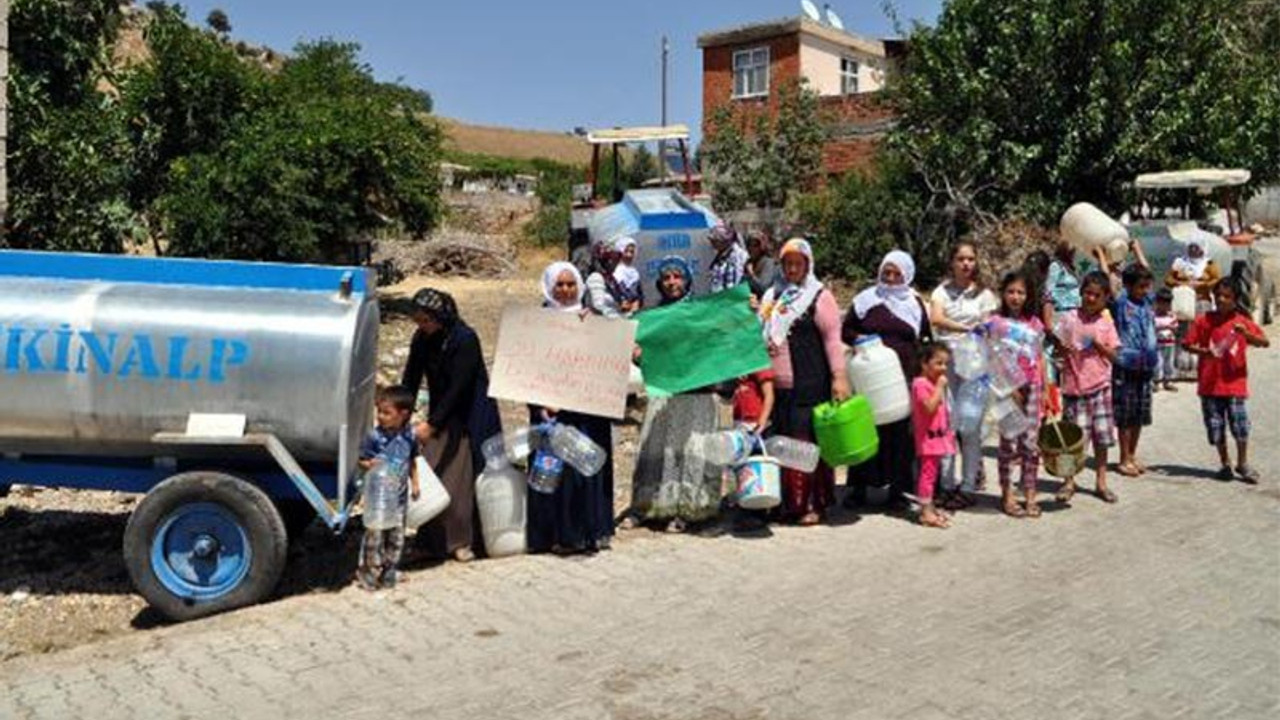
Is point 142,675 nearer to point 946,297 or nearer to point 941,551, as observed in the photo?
point 941,551

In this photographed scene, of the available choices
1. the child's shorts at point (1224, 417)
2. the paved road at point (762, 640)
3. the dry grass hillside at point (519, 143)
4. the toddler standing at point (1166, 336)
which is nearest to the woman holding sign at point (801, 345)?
the paved road at point (762, 640)

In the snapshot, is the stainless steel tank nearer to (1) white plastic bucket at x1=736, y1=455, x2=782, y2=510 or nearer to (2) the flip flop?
(1) white plastic bucket at x1=736, y1=455, x2=782, y2=510

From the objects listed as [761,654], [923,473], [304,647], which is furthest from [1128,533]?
[304,647]

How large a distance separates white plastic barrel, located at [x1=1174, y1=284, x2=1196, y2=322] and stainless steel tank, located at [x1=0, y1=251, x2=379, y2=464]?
10096mm

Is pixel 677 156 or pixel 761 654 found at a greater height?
pixel 677 156

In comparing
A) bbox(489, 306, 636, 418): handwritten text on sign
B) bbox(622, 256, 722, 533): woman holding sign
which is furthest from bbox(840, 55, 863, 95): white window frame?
bbox(489, 306, 636, 418): handwritten text on sign

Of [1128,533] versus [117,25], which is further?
[117,25]

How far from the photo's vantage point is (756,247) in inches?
431

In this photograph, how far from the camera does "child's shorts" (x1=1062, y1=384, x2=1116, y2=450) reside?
7.39 meters

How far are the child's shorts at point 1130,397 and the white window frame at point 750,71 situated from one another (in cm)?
2742

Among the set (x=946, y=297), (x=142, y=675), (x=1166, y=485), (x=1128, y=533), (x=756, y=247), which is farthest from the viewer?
(x=756, y=247)

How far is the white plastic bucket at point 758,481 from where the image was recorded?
21.0 feet

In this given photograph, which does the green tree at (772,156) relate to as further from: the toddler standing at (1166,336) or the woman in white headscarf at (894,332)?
the woman in white headscarf at (894,332)

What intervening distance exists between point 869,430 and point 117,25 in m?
12.0
